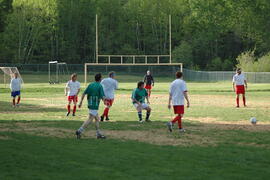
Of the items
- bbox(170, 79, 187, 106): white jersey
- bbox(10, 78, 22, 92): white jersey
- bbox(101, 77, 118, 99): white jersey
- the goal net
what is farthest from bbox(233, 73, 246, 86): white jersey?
the goal net

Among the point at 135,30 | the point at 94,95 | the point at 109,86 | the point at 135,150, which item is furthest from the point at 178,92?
the point at 135,30

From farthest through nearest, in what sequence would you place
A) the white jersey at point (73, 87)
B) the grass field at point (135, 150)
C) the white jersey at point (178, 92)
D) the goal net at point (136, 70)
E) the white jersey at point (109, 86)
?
the goal net at point (136, 70), the white jersey at point (73, 87), the white jersey at point (109, 86), the white jersey at point (178, 92), the grass field at point (135, 150)

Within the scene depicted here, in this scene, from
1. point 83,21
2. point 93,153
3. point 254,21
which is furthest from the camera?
point 83,21

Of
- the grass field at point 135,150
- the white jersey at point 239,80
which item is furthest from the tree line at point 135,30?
the grass field at point 135,150

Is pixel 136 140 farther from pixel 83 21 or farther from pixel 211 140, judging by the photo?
pixel 83 21

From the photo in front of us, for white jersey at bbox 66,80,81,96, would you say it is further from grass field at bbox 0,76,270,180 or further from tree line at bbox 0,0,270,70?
tree line at bbox 0,0,270,70

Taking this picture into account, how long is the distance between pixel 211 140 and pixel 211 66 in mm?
69566

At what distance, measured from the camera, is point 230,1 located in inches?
3162

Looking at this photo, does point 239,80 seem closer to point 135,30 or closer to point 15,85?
point 15,85

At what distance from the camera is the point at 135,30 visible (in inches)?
3580

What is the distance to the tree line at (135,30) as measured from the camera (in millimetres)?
82125

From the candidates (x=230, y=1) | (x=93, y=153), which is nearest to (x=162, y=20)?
(x=230, y=1)

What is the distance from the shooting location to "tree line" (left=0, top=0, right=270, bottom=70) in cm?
8212

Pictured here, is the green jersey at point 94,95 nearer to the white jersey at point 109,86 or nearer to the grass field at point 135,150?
the grass field at point 135,150
